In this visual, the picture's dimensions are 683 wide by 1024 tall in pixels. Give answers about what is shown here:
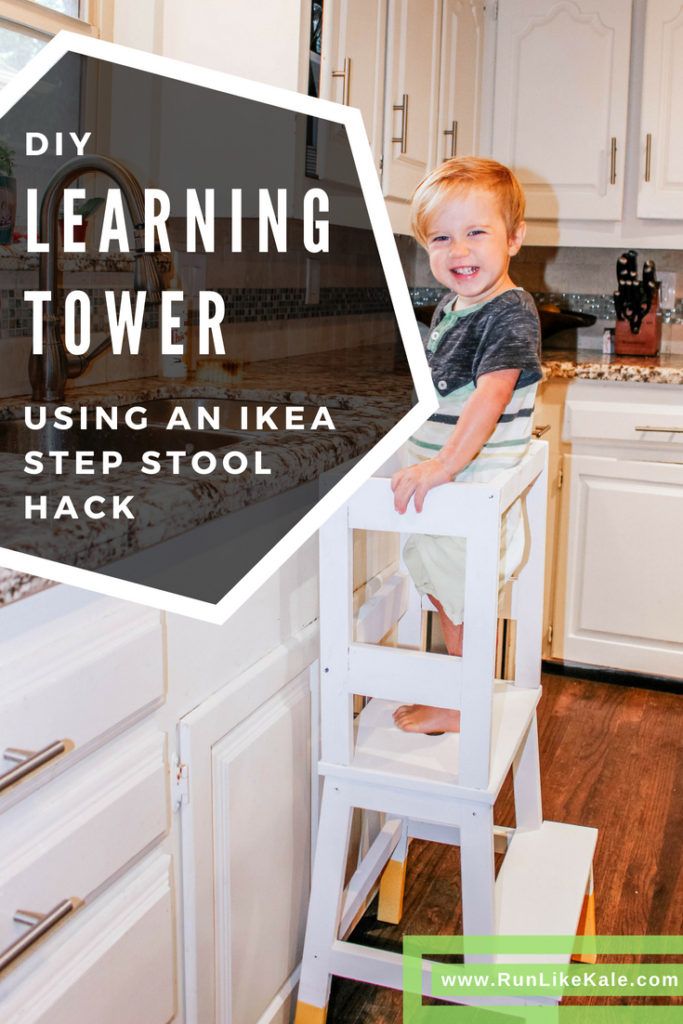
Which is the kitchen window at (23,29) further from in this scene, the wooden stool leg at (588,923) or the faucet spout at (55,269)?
the wooden stool leg at (588,923)

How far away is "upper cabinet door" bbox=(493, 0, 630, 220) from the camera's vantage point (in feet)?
9.29

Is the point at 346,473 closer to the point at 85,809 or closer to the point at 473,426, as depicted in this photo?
the point at 473,426

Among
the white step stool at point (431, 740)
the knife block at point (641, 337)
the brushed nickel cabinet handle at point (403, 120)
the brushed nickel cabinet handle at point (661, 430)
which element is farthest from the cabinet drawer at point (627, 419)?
the white step stool at point (431, 740)

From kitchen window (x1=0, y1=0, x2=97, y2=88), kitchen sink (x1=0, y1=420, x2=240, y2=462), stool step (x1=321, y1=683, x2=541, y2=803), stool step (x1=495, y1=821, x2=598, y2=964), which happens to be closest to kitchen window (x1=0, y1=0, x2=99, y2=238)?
kitchen window (x1=0, y1=0, x2=97, y2=88)

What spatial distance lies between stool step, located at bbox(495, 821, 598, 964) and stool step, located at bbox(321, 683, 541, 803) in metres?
0.21

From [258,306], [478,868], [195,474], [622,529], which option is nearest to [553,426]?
[622,529]

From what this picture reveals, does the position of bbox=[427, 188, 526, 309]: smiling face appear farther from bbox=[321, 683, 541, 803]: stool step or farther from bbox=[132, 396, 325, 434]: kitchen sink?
bbox=[321, 683, 541, 803]: stool step

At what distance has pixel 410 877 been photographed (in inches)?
70.6

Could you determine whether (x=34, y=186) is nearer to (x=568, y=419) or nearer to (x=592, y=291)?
(x=568, y=419)

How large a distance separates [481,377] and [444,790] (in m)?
0.50

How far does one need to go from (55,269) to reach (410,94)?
1.29 metres

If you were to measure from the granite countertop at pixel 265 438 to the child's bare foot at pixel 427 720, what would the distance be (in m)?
0.36

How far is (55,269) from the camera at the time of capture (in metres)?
1.43

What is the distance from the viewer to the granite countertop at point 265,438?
851 mm
